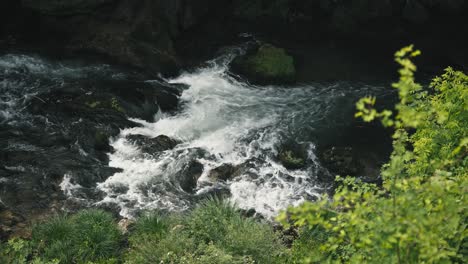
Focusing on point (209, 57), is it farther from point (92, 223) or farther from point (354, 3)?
point (92, 223)

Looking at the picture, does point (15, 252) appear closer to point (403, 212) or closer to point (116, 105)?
point (116, 105)

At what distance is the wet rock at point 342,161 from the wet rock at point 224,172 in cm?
327

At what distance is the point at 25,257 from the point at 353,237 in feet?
26.3

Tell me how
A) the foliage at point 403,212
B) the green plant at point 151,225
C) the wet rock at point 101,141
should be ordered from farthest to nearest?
the wet rock at point 101,141
the green plant at point 151,225
the foliage at point 403,212

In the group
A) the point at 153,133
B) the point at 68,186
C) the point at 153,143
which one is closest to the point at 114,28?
the point at 153,133

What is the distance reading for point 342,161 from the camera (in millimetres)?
15719

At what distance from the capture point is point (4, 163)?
14023 mm

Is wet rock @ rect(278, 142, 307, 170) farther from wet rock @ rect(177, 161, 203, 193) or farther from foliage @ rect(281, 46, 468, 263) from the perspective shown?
foliage @ rect(281, 46, 468, 263)

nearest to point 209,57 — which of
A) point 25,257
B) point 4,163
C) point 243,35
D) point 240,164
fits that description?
point 243,35

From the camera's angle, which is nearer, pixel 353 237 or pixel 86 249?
pixel 353 237

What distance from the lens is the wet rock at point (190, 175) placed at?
1437 centimetres

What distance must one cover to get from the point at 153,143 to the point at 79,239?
18.6 ft

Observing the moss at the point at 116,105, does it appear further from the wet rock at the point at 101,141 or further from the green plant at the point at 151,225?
the green plant at the point at 151,225

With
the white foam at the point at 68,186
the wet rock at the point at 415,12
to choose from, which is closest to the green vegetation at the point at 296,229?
the white foam at the point at 68,186
